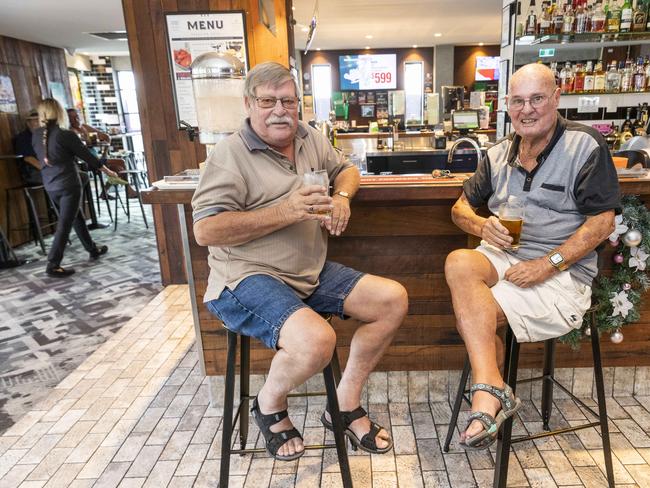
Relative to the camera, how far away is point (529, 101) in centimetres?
164

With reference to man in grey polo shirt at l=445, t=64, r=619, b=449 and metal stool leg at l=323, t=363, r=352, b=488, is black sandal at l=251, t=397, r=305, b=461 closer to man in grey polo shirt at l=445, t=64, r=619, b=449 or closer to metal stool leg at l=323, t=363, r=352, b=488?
metal stool leg at l=323, t=363, r=352, b=488

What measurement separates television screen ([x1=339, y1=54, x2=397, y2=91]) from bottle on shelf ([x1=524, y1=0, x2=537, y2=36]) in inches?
324

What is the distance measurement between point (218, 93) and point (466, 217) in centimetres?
134

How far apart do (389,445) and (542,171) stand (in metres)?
1.11

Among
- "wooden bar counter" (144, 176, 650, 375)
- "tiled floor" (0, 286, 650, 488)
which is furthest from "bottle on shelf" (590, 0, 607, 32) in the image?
"tiled floor" (0, 286, 650, 488)

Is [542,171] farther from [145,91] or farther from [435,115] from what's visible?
[435,115]

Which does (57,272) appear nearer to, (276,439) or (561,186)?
(276,439)

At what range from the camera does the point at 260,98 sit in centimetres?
163

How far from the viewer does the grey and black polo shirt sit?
1585mm

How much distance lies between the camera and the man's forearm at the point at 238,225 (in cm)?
150

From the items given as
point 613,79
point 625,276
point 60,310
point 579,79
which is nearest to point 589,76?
point 579,79

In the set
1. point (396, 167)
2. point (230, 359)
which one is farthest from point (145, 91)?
point (230, 359)

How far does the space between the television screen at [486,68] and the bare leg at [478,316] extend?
37.0 ft

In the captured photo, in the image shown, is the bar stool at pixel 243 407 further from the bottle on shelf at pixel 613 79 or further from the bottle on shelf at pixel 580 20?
the bottle on shelf at pixel 613 79
